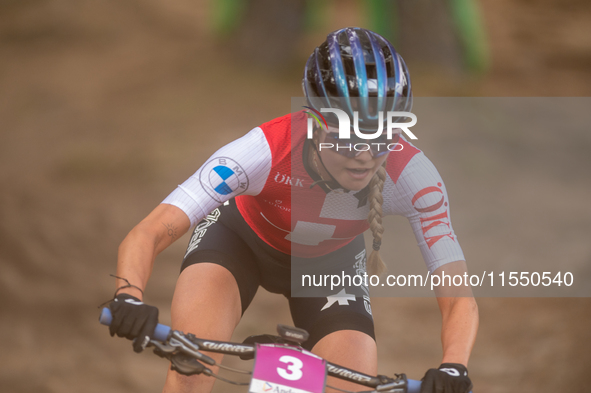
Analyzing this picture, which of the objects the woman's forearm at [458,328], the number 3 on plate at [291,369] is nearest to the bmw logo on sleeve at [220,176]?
the number 3 on plate at [291,369]

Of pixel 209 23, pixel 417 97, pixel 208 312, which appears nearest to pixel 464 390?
pixel 208 312

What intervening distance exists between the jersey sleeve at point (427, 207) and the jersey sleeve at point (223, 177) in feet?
2.09

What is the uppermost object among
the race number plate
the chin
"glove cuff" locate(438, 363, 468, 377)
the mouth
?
the mouth

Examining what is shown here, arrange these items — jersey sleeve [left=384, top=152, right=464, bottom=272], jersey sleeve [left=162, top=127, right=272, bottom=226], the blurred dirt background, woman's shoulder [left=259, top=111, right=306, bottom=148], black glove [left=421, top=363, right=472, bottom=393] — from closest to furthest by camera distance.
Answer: black glove [left=421, top=363, right=472, bottom=393]
jersey sleeve [left=162, top=127, right=272, bottom=226]
jersey sleeve [left=384, top=152, right=464, bottom=272]
woman's shoulder [left=259, top=111, right=306, bottom=148]
the blurred dirt background

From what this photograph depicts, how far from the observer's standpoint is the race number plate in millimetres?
1844

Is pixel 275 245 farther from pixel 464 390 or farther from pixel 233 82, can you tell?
pixel 233 82

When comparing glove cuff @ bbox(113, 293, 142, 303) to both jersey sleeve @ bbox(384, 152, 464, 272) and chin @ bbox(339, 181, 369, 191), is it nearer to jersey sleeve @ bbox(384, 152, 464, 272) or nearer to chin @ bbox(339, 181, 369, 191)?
chin @ bbox(339, 181, 369, 191)

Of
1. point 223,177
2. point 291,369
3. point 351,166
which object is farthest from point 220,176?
point 291,369

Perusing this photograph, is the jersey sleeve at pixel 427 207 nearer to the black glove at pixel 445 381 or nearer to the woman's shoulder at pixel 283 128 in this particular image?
the woman's shoulder at pixel 283 128

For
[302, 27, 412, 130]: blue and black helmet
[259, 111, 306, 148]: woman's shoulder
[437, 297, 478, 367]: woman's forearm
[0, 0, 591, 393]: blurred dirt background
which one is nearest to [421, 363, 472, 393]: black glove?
[437, 297, 478, 367]: woman's forearm

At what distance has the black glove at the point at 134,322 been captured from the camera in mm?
1862

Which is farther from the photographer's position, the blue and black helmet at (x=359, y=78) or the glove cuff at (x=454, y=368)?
the blue and black helmet at (x=359, y=78)

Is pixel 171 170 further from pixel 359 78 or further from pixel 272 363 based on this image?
pixel 272 363

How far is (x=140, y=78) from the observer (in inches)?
359
